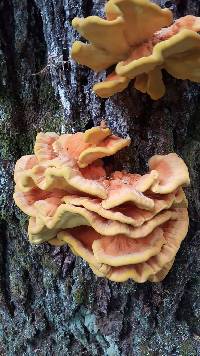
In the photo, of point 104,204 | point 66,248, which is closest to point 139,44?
point 104,204

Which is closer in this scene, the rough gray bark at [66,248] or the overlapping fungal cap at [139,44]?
the overlapping fungal cap at [139,44]

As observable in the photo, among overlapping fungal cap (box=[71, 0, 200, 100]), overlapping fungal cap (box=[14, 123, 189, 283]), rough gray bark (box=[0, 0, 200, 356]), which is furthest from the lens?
rough gray bark (box=[0, 0, 200, 356])

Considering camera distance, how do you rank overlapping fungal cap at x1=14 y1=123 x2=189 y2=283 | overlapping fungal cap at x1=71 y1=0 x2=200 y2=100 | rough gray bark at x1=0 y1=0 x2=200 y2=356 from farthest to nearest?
rough gray bark at x1=0 y1=0 x2=200 y2=356, overlapping fungal cap at x1=14 y1=123 x2=189 y2=283, overlapping fungal cap at x1=71 y1=0 x2=200 y2=100

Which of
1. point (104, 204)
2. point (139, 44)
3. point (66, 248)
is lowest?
point (66, 248)

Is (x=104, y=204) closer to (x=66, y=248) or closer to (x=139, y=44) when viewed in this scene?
(x=139, y=44)

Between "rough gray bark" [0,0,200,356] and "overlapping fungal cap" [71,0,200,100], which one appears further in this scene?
"rough gray bark" [0,0,200,356]

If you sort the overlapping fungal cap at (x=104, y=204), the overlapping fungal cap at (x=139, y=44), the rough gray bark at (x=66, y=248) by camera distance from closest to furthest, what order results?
the overlapping fungal cap at (x=139, y=44) → the overlapping fungal cap at (x=104, y=204) → the rough gray bark at (x=66, y=248)
